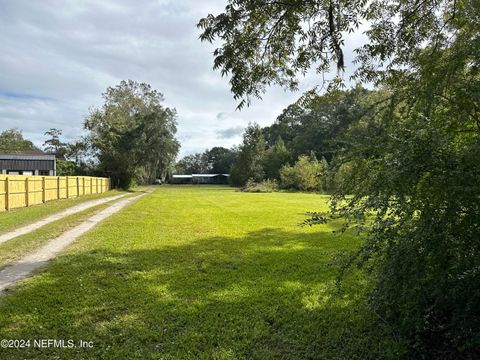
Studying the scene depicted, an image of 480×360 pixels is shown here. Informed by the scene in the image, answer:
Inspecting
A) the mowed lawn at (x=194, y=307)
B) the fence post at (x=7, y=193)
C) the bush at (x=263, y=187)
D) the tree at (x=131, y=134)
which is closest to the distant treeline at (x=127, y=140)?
the tree at (x=131, y=134)

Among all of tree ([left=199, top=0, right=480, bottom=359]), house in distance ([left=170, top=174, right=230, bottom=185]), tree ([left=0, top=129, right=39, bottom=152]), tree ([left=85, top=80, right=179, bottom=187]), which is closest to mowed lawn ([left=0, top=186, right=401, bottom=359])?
tree ([left=199, top=0, right=480, bottom=359])

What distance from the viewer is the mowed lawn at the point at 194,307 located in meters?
3.56

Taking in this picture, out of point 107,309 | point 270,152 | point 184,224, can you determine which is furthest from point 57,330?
point 270,152

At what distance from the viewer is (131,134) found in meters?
40.4

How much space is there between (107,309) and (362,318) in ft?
10.4

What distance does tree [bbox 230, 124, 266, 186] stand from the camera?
58.1 metres

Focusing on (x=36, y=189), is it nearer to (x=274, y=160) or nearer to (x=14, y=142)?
(x=274, y=160)

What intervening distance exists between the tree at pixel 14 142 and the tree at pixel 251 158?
40.4 metres

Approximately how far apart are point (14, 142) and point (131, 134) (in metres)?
41.4

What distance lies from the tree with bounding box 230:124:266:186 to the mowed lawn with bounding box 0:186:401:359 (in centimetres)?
5004

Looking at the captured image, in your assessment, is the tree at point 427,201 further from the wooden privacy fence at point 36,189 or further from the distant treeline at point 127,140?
the distant treeline at point 127,140

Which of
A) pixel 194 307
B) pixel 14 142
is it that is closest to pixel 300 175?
pixel 194 307

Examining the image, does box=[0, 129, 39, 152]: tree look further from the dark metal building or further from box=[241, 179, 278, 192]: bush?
box=[241, 179, 278, 192]: bush

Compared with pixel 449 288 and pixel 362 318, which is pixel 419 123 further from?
pixel 362 318
